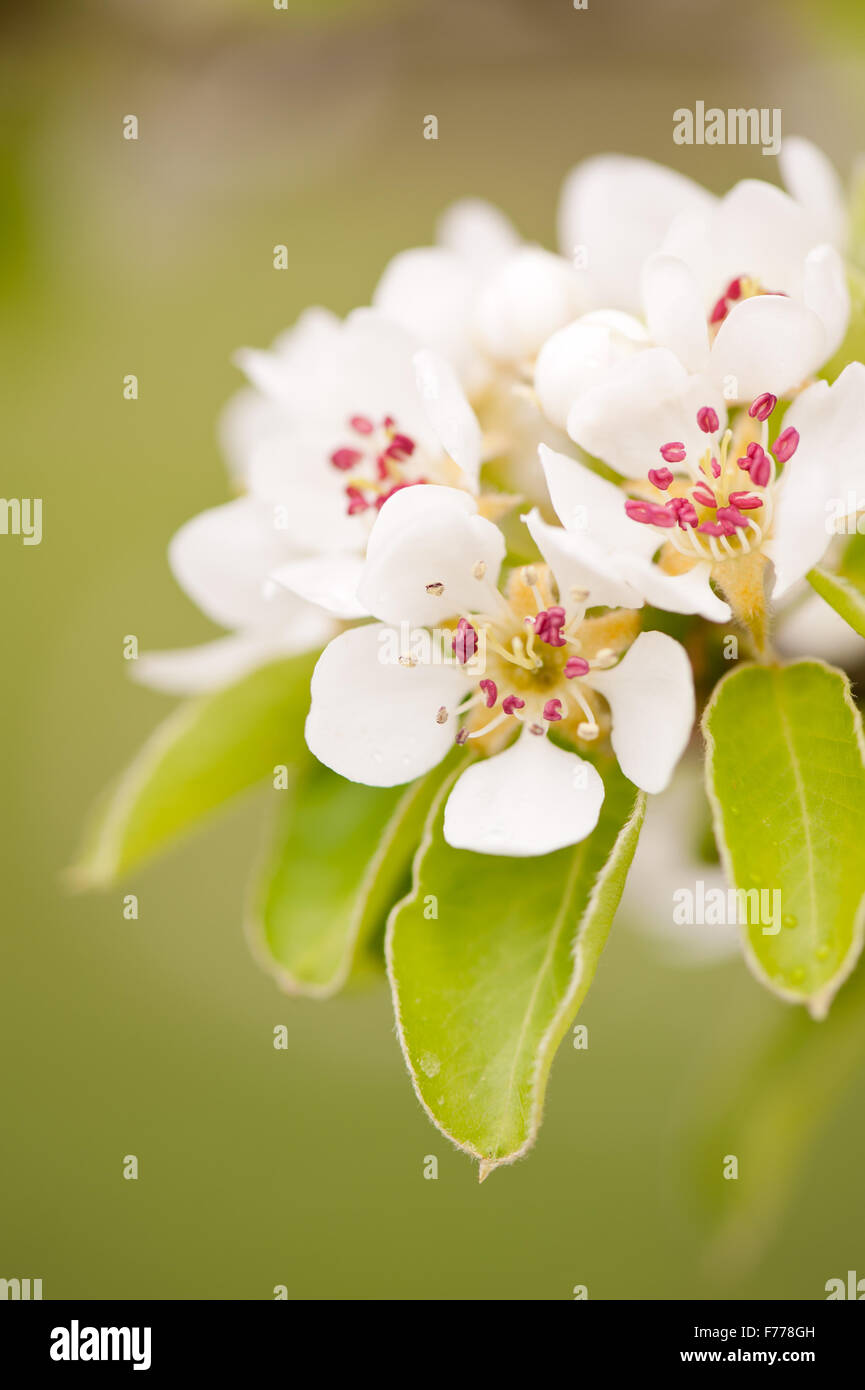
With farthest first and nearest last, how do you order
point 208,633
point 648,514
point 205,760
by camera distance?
point 208,633 → point 205,760 → point 648,514

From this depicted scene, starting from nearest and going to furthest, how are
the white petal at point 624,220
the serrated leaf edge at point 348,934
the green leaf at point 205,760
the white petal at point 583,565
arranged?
the white petal at point 583,565 → the serrated leaf edge at point 348,934 → the white petal at point 624,220 → the green leaf at point 205,760

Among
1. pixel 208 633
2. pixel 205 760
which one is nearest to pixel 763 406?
pixel 205 760

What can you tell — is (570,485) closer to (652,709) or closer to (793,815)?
(652,709)

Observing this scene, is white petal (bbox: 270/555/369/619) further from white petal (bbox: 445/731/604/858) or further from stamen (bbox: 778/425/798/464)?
stamen (bbox: 778/425/798/464)

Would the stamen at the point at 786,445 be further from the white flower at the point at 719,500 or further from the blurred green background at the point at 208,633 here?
the blurred green background at the point at 208,633

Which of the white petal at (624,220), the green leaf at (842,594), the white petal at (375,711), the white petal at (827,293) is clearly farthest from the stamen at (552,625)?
the white petal at (624,220)

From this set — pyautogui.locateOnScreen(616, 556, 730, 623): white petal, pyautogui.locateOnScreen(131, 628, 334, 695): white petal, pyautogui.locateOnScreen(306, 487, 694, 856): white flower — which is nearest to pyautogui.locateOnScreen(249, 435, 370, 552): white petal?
pyautogui.locateOnScreen(131, 628, 334, 695): white petal

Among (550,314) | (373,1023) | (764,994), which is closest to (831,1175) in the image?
(373,1023)
